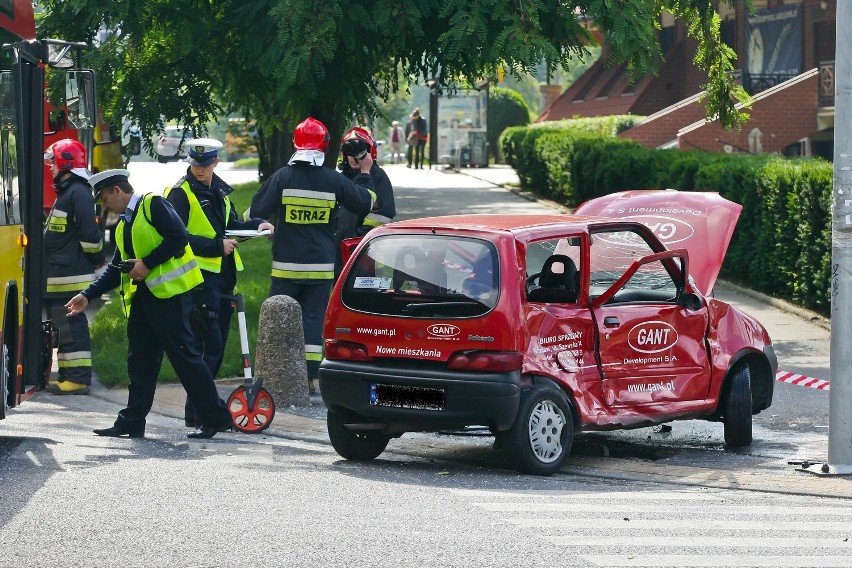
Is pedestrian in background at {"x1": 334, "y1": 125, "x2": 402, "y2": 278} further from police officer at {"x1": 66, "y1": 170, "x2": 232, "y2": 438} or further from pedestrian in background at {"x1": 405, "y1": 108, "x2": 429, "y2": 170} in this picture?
pedestrian in background at {"x1": 405, "y1": 108, "x2": 429, "y2": 170}

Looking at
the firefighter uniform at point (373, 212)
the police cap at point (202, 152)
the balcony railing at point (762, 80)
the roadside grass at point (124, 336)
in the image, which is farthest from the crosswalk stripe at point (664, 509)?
the balcony railing at point (762, 80)

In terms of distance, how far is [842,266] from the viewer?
29.9 feet

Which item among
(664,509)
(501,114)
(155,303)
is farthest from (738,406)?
(501,114)

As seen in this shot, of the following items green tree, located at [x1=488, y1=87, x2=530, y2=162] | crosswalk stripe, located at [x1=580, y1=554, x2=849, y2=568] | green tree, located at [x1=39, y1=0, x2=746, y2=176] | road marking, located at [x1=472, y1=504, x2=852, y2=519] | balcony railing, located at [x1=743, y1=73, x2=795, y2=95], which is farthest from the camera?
green tree, located at [x1=488, y1=87, x2=530, y2=162]

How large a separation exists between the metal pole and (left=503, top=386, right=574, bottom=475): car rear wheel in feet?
5.16

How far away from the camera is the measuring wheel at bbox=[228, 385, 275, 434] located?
34.3 ft

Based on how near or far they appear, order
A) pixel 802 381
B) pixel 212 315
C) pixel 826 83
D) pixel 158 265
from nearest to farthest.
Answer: pixel 158 265, pixel 212 315, pixel 802 381, pixel 826 83

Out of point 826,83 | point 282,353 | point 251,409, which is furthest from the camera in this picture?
point 826,83

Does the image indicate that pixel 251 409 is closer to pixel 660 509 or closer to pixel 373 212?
pixel 373 212

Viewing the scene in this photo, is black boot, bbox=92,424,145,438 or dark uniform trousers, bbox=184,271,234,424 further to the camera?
dark uniform trousers, bbox=184,271,234,424

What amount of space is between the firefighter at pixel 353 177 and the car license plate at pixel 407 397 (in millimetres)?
3721

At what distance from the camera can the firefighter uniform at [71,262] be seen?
12398mm

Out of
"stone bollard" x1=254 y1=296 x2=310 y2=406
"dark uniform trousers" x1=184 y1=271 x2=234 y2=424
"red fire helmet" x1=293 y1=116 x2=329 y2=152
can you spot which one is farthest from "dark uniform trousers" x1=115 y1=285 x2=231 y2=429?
"red fire helmet" x1=293 y1=116 x2=329 y2=152

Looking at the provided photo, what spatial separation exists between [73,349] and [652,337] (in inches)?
196
